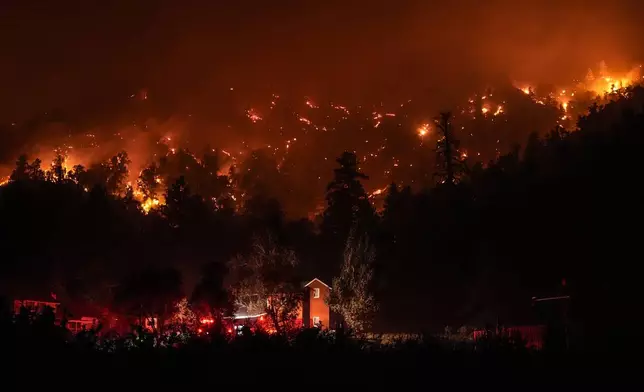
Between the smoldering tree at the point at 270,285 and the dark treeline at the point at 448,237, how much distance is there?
99 cm

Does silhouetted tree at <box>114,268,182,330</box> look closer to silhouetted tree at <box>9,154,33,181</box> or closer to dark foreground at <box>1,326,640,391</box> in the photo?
dark foreground at <box>1,326,640,391</box>

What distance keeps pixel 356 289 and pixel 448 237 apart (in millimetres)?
6618

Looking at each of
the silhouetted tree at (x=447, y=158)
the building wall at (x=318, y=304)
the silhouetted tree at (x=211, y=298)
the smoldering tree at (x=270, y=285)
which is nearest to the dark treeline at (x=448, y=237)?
the silhouetted tree at (x=447, y=158)

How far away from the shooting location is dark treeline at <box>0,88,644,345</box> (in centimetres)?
2230

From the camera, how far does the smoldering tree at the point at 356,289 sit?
39094mm

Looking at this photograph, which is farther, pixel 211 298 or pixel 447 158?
pixel 447 158

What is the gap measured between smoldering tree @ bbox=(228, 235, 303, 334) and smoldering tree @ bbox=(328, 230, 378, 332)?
14.2ft

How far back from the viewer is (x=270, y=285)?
35.0 metres

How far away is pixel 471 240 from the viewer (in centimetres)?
3556

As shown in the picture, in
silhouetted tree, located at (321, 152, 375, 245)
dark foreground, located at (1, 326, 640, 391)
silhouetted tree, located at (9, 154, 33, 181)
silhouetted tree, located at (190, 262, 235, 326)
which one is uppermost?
silhouetted tree, located at (9, 154, 33, 181)

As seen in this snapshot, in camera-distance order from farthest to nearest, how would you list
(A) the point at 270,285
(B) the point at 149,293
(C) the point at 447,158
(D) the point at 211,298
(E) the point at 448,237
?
(C) the point at 447,158 < (E) the point at 448,237 < (A) the point at 270,285 < (B) the point at 149,293 < (D) the point at 211,298

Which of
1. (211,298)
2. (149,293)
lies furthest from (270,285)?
(149,293)

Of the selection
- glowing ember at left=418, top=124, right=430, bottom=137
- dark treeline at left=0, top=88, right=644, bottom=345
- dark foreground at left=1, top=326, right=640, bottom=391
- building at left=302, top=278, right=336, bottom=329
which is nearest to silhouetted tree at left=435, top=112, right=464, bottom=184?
dark treeline at left=0, top=88, right=644, bottom=345

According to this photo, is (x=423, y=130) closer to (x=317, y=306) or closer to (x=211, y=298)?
(x=317, y=306)
